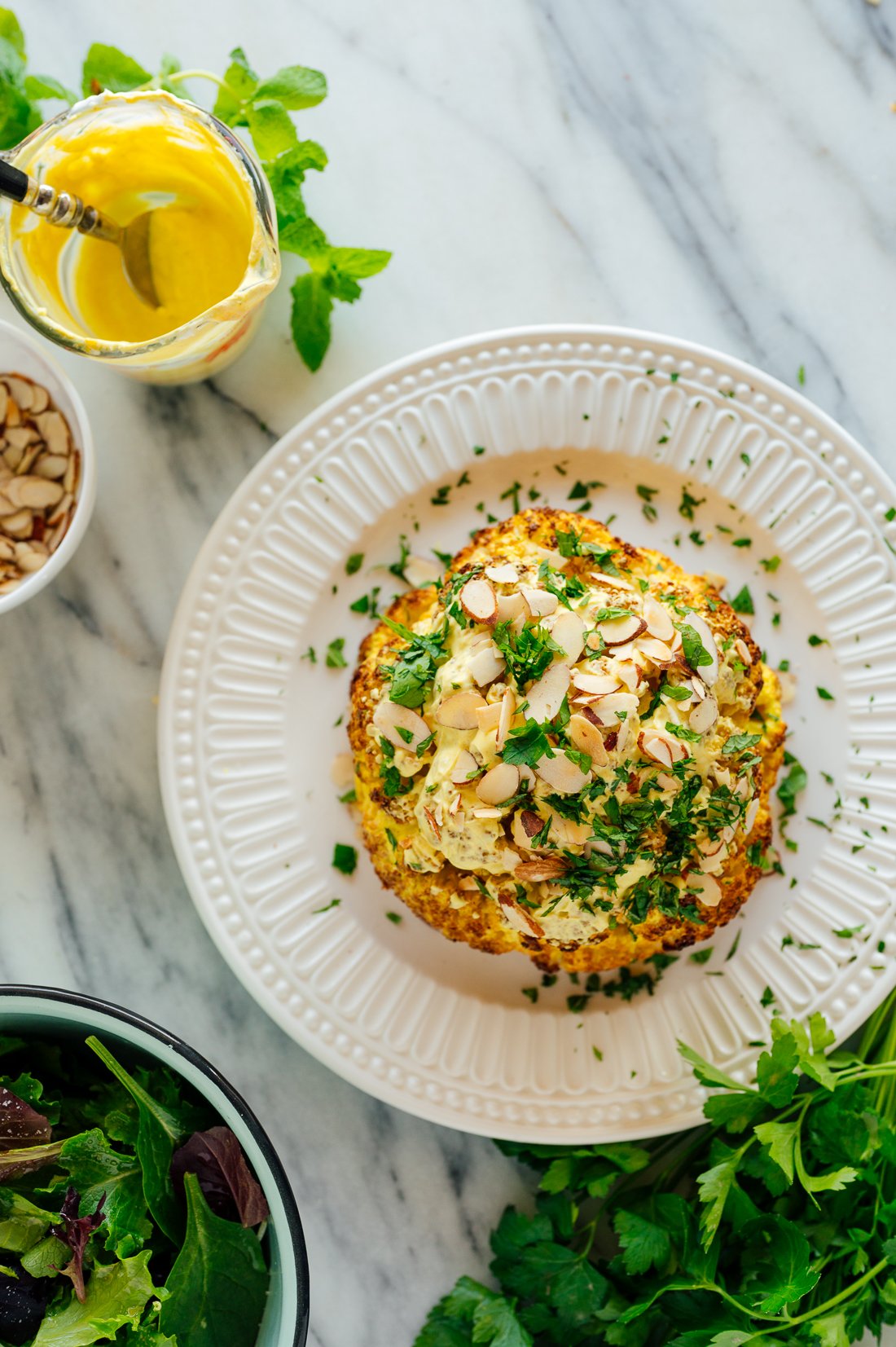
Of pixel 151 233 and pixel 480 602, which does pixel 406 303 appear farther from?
pixel 480 602

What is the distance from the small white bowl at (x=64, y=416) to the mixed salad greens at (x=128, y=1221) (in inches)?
27.8

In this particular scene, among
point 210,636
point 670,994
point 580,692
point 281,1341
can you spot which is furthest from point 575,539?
point 281,1341

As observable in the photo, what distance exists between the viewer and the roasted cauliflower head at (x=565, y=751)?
1.49m

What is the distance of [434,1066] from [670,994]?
418mm

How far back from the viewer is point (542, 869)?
1.51 m

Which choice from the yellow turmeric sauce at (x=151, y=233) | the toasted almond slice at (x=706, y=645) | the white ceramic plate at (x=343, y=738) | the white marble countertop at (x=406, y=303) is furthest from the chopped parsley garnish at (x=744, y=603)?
the yellow turmeric sauce at (x=151, y=233)

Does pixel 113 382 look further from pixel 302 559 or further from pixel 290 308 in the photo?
pixel 302 559

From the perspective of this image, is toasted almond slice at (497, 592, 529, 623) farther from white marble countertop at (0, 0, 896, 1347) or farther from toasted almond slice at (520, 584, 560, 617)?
white marble countertop at (0, 0, 896, 1347)

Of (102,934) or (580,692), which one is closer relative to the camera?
(580,692)

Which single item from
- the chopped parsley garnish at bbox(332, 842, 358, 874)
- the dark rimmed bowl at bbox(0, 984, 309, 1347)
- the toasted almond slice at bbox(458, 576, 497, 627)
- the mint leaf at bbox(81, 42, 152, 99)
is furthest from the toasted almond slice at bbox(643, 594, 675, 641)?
the mint leaf at bbox(81, 42, 152, 99)

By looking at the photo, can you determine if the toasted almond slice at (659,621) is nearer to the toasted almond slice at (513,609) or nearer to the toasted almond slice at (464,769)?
the toasted almond slice at (513,609)

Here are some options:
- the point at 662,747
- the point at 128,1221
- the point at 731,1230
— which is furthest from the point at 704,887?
the point at 128,1221

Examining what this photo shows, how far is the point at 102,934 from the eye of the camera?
195cm

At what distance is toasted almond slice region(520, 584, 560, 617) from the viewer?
5.05 feet
